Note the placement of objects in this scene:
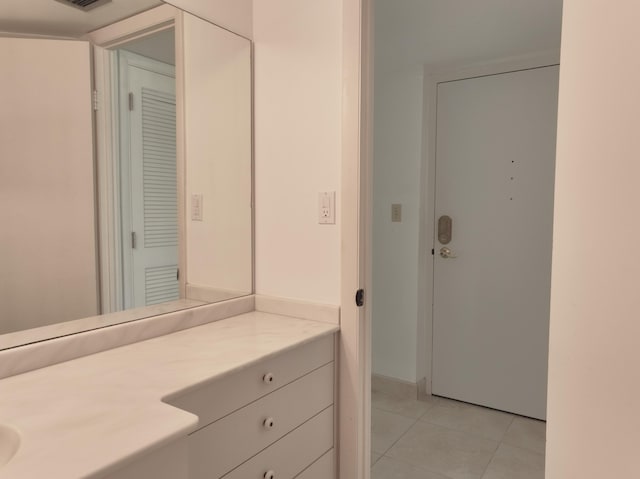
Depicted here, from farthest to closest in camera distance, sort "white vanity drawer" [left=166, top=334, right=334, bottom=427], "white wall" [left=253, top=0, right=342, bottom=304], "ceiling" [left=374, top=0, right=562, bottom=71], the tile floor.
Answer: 1. the tile floor
2. "ceiling" [left=374, top=0, right=562, bottom=71]
3. "white wall" [left=253, top=0, right=342, bottom=304]
4. "white vanity drawer" [left=166, top=334, right=334, bottom=427]

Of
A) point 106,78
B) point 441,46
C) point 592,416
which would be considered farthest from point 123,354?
point 441,46

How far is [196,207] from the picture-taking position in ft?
5.29

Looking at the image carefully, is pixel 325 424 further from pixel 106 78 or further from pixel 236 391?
pixel 106 78

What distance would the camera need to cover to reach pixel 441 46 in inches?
92.4

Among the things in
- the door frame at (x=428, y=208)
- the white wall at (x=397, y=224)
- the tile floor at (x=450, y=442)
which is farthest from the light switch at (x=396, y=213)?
the tile floor at (x=450, y=442)

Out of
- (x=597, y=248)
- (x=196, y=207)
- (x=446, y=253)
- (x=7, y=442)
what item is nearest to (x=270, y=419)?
(x=7, y=442)

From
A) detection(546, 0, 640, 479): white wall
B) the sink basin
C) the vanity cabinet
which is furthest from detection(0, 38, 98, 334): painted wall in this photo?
detection(546, 0, 640, 479): white wall

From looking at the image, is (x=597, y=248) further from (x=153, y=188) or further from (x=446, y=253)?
(x=446, y=253)

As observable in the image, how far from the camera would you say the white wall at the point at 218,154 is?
5.21 ft

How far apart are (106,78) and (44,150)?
1.02 ft

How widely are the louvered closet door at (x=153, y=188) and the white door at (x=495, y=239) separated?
5.70 ft

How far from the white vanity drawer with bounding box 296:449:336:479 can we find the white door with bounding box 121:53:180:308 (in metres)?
0.74

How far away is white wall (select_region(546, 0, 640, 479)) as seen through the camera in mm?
618

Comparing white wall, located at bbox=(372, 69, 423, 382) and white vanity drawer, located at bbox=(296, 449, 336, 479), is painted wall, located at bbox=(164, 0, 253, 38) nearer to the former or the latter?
white wall, located at bbox=(372, 69, 423, 382)
